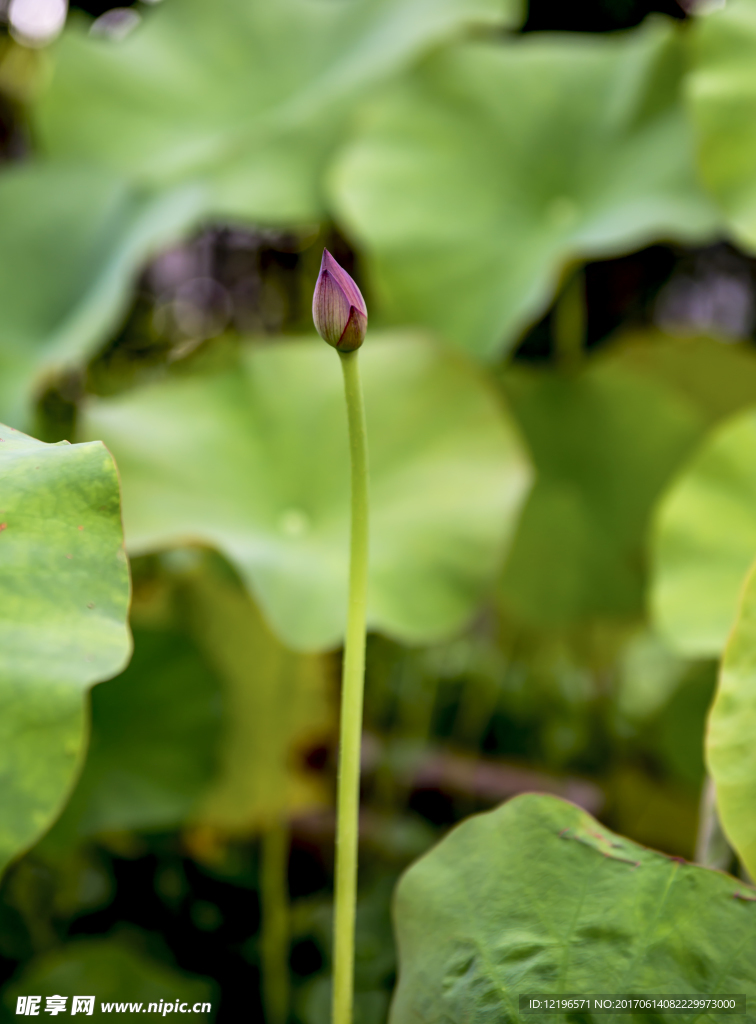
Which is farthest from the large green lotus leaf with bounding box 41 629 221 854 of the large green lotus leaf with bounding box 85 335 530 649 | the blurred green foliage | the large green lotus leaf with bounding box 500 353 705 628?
the large green lotus leaf with bounding box 500 353 705 628

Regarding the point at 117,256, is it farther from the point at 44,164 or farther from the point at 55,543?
the point at 55,543

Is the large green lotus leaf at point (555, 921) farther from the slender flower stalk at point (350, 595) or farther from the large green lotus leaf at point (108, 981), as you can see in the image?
the large green lotus leaf at point (108, 981)

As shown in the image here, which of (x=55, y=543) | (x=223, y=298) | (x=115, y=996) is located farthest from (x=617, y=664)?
(x=223, y=298)

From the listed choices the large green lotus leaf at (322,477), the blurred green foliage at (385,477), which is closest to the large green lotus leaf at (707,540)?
the blurred green foliage at (385,477)

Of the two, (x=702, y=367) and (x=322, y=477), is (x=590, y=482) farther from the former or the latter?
(x=322, y=477)

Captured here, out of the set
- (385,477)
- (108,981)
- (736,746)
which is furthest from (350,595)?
(108,981)
